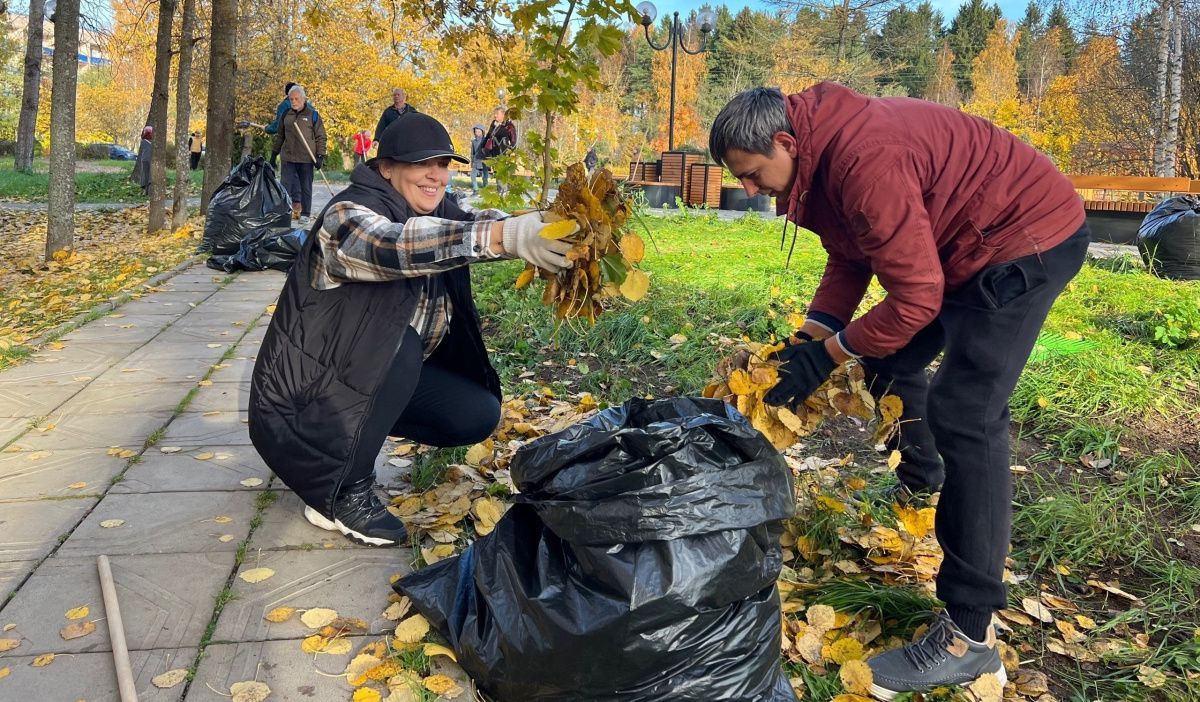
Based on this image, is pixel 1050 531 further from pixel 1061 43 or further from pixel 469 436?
pixel 1061 43

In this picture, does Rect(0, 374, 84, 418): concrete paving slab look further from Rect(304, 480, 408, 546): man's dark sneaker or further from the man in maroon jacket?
the man in maroon jacket

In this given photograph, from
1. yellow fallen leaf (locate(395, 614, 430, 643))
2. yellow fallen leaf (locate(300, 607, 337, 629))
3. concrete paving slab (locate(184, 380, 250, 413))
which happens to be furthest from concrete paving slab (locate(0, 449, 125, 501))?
yellow fallen leaf (locate(395, 614, 430, 643))

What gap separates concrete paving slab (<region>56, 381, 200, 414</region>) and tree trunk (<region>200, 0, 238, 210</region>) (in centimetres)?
701

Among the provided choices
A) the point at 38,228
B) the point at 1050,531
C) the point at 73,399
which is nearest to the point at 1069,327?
the point at 1050,531

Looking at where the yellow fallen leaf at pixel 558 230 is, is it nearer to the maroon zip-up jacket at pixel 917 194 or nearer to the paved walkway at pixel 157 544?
the maroon zip-up jacket at pixel 917 194

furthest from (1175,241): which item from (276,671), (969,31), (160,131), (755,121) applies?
(969,31)

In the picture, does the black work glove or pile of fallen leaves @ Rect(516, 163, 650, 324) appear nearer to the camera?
pile of fallen leaves @ Rect(516, 163, 650, 324)

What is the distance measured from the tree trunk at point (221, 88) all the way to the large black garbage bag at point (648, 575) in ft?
32.9

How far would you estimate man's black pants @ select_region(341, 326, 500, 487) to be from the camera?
263cm

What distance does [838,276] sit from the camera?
257 cm

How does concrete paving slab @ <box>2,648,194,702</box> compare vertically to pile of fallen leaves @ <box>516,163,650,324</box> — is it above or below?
below

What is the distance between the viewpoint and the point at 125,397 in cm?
419

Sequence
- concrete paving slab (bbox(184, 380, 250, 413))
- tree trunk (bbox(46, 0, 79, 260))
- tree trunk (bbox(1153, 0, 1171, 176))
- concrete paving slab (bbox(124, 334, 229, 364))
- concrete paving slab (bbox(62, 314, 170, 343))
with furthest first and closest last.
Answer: tree trunk (bbox(1153, 0, 1171, 176)) → tree trunk (bbox(46, 0, 79, 260)) → concrete paving slab (bbox(62, 314, 170, 343)) → concrete paving slab (bbox(124, 334, 229, 364)) → concrete paving slab (bbox(184, 380, 250, 413))

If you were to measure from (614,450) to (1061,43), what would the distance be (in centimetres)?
4963
